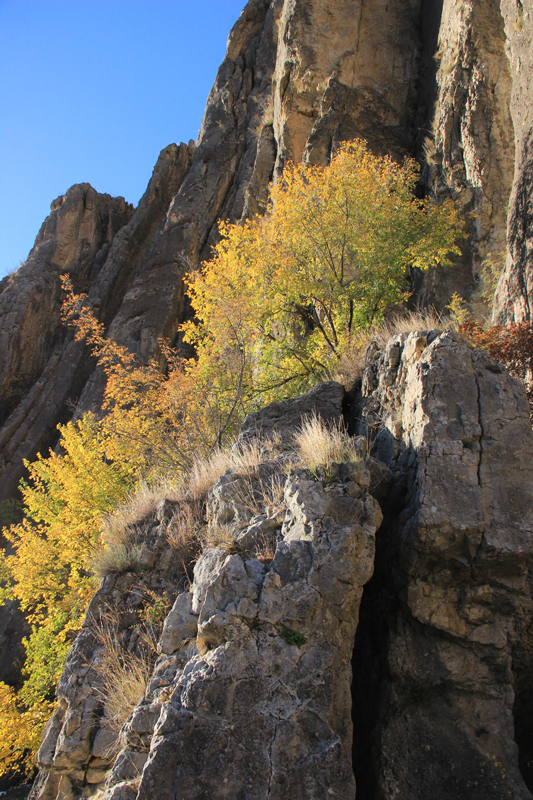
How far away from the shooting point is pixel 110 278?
113ft

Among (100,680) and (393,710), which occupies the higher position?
(393,710)

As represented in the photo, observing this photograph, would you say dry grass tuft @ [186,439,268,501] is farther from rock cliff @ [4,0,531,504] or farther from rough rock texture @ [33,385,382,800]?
rock cliff @ [4,0,531,504]

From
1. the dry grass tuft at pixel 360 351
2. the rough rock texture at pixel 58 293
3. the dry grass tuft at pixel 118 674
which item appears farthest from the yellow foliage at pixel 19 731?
the rough rock texture at pixel 58 293

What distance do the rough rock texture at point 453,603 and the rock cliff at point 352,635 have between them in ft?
0.05

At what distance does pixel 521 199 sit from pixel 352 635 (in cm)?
935

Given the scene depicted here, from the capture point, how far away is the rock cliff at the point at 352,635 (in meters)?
3.67

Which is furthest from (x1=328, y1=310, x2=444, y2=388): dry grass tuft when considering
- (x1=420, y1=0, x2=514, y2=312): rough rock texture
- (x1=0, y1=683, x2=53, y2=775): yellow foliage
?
(x1=0, y1=683, x2=53, y2=775): yellow foliage

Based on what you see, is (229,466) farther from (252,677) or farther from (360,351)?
(360,351)

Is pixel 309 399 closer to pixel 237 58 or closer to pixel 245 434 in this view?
pixel 245 434

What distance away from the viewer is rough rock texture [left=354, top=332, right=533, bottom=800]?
14.0 ft

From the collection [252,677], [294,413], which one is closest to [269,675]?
[252,677]

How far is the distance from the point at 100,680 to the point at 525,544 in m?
4.81

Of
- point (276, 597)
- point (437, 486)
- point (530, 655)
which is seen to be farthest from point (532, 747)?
point (276, 597)

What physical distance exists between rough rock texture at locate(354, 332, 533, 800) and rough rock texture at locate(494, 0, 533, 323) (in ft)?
14.1
